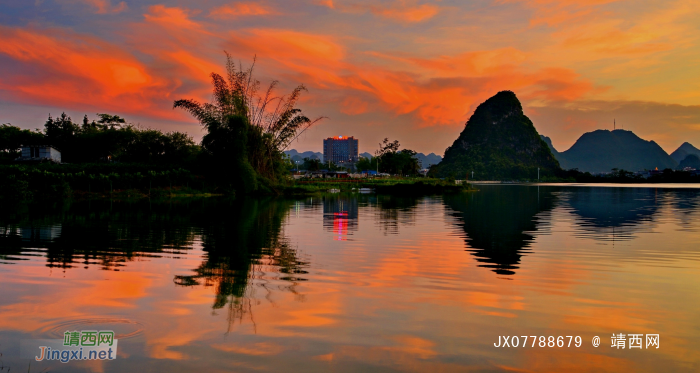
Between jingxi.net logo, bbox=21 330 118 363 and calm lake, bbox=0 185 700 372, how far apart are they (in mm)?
104

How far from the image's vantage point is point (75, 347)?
575cm

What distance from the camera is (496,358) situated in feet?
18.0

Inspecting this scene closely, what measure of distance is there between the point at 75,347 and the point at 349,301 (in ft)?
13.3

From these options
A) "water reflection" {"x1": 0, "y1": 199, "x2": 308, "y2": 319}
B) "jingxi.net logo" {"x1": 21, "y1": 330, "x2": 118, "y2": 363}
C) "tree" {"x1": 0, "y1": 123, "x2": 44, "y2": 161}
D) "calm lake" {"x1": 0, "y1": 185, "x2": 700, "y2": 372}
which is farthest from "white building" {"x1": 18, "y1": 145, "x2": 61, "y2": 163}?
"jingxi.net logo" {"x1": 21, "y1": 330, "x2": 118, "y2": 363}

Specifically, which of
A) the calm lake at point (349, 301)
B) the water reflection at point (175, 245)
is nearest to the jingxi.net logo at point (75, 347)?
the calm lake at point (349, 301)

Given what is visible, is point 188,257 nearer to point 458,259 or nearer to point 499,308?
point 458,259

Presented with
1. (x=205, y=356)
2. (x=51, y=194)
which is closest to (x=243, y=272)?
(x=205, y=356)

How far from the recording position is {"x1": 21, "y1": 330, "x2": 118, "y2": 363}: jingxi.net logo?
542 centimetres

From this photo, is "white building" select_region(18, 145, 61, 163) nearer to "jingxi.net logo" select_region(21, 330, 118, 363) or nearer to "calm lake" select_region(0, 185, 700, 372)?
"calm lake" select_region(0, 185, 700, 372)

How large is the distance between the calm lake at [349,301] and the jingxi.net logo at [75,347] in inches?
4.1

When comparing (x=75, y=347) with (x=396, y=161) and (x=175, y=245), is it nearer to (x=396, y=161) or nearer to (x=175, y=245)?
(x=175, y=245)

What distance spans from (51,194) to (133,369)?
41.5 meters

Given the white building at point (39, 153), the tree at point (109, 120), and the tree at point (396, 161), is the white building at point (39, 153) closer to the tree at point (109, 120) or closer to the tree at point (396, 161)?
the tree at point (109, 120)

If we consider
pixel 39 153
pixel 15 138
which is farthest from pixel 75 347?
pixel 15 138
